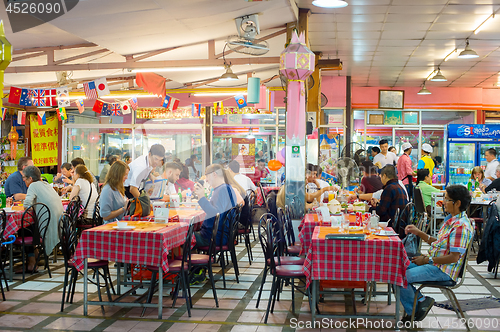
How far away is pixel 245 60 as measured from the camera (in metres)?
7.50

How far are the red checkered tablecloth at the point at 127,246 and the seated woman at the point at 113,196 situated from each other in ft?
3.19

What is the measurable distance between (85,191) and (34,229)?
1.21m

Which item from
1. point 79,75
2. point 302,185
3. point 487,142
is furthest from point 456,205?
point 487,142

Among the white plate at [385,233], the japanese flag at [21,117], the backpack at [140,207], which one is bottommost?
the white plate at [385,233]

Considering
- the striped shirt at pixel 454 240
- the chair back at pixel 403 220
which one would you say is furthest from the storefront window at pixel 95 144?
the striped shirt at pixel 454 240

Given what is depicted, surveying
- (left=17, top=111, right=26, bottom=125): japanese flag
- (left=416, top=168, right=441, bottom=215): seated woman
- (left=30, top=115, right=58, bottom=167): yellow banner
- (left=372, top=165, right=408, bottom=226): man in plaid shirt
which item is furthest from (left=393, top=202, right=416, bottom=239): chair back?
(left=30, top=115, right=58, bottom=167): yellow banner

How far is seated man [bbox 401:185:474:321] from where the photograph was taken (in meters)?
3.67

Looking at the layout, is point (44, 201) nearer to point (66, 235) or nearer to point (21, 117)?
point (66, 235)

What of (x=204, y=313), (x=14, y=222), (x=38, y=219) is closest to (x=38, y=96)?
(x=38, y=219)

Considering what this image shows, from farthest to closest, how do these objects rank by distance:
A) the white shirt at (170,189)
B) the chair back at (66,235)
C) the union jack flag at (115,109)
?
the union jack flag at (115,109) < the white shirt at (170,189) < the chair back at (66,235)

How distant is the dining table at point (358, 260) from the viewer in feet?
12.1

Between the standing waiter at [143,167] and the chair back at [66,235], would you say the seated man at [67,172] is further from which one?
the chair back at [66,235]

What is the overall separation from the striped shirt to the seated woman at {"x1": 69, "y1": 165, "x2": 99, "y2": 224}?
476 cm

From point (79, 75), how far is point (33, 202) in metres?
4.87
